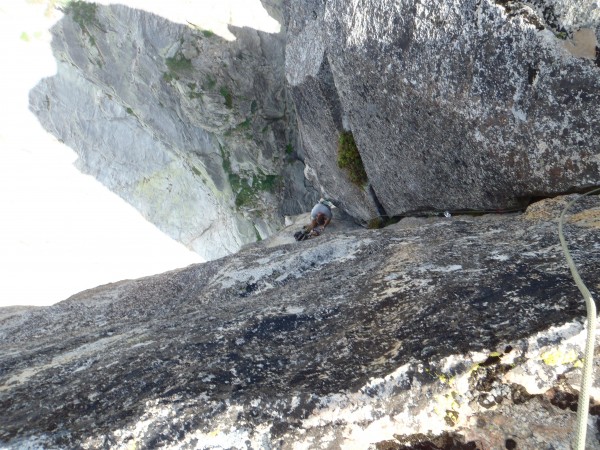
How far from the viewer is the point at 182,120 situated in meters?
16.7

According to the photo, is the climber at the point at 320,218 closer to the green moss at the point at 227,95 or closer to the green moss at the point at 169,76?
the green moss at the point at 227,95

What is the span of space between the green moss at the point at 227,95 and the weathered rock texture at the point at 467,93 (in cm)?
630

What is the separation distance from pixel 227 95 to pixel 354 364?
1213cm

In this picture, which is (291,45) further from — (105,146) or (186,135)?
(105,146)

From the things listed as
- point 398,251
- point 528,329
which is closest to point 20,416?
point 528,329

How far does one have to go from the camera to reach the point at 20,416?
2758 millimetres

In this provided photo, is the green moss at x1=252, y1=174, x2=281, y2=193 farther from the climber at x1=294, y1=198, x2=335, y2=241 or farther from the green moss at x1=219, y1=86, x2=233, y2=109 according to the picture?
the climber at x1=294, y1=198, x2=335, y2=241

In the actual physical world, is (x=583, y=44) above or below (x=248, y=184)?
below

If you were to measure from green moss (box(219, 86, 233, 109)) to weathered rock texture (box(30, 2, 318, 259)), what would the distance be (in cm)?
3

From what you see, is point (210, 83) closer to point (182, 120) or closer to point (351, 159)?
point (182, 120)

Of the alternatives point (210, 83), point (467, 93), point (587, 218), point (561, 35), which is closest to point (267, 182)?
point (210, 83)

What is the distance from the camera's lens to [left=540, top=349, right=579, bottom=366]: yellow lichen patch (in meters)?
2.39

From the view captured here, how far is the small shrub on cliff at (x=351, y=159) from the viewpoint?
8.24 meters

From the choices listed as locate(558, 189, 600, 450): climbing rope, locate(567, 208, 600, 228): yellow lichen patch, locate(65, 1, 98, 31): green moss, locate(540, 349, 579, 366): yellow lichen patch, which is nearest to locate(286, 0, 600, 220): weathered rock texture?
locate(567, 208, 600, 228): yellow lichen patch
